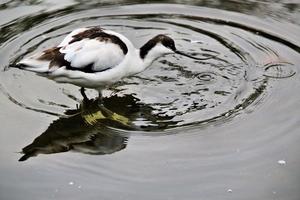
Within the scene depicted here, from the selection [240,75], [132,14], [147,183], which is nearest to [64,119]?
[147,183]

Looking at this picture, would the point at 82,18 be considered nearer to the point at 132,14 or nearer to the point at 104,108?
the point at 132,14

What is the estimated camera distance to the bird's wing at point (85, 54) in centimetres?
639

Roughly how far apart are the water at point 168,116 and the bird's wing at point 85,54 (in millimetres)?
503

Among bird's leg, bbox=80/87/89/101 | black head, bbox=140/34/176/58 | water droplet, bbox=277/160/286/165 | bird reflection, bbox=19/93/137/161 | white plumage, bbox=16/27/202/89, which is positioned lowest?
water droplet, bbox=277/160/286/165

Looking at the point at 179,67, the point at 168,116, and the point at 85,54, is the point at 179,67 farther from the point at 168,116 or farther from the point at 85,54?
the point at 85,54

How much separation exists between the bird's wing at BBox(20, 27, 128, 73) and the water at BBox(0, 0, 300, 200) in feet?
1.65

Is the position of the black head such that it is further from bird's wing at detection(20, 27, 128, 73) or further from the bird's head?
bird's wing at detection(20, 27, 128, 73)

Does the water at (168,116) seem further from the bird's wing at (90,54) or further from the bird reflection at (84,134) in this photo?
the bird's wing at (90,54)

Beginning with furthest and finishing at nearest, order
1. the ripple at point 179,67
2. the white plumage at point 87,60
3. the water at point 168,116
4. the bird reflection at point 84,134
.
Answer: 1. the ripple at point 179,67
2. the white plumage at point 87,60
3. the bird reflection at point 84,134
4. the water at point 168,116

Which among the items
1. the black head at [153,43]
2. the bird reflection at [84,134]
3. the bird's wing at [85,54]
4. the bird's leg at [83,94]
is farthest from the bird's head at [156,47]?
the bird's leg at [83,94]

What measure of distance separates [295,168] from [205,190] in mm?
854

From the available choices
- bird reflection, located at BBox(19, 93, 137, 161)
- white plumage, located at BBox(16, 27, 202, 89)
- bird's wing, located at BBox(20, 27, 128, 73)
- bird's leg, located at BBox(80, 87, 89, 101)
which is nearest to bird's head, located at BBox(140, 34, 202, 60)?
white plumage, located at BBox(16, 27, 202, 89)

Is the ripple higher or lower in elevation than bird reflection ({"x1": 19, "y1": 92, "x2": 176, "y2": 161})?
higher

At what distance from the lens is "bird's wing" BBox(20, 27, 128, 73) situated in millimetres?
6387
